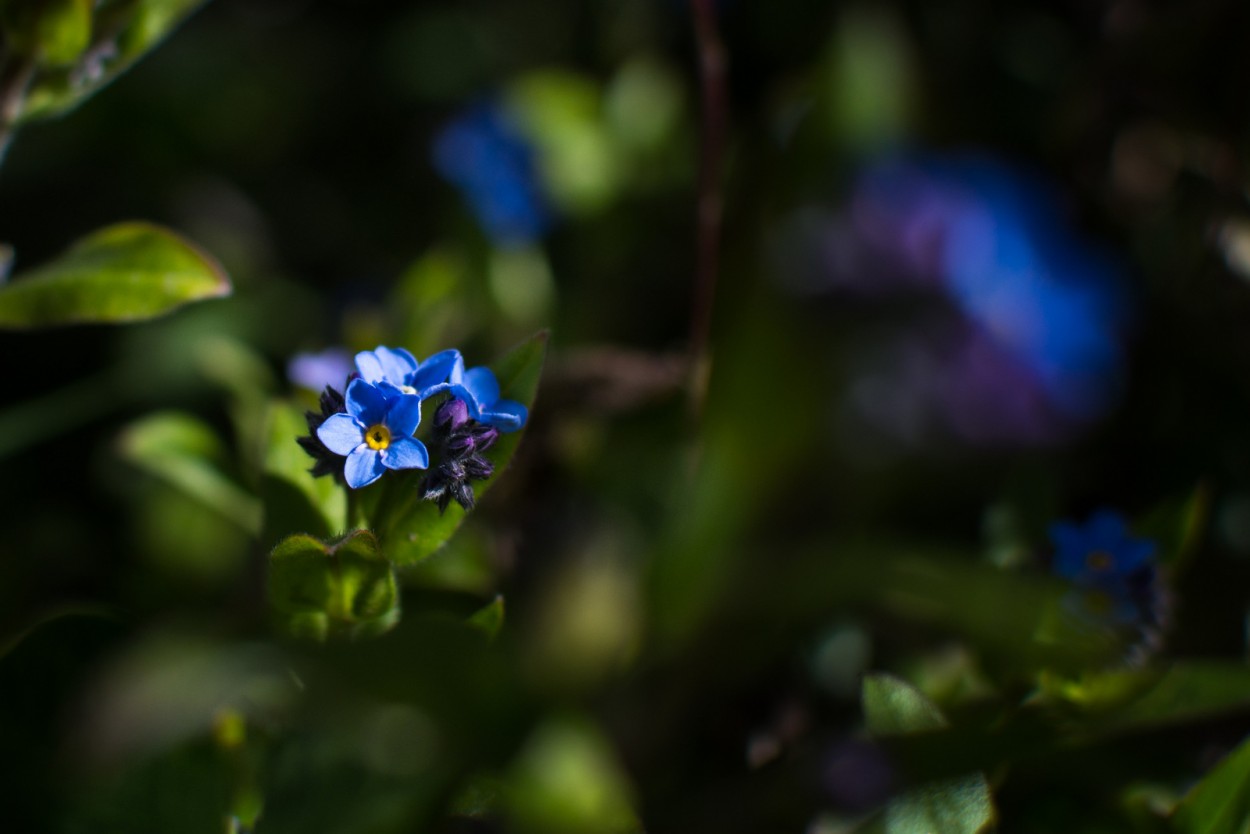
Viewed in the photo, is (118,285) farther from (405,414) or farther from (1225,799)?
(1225,799)

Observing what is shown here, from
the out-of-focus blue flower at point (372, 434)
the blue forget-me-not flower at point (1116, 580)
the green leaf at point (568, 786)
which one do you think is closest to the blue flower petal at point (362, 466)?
the out-of-focus blue flower at point (372, 434)

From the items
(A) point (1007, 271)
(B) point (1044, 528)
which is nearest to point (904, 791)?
(B) point (1044, 528)

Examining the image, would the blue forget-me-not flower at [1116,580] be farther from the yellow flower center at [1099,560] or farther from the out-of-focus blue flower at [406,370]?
the out-of-focus blue flower at [406,370]

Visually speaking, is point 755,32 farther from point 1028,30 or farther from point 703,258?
point 703,258

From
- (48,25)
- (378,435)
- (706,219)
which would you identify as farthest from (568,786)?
(48,25)

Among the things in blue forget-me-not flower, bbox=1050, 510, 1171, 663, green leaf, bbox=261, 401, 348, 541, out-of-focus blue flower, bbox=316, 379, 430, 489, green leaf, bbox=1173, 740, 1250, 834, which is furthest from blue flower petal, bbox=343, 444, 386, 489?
green leaf, bbox=1173, 740, 1250, 834

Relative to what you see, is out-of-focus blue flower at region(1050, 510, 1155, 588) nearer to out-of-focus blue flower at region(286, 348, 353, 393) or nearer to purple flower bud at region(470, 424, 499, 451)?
purple flower bud at region(470, 424, 499, 451)
